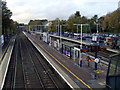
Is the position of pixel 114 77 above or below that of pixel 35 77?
above

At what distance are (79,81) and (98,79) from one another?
1648 mm

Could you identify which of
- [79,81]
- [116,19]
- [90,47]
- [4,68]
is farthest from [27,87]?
[116,19]

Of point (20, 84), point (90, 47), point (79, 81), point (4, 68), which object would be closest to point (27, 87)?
Answer: point (20, 84)

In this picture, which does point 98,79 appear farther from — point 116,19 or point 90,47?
point 116,19

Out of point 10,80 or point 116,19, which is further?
point 116,19

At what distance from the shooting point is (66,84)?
12.7 meters

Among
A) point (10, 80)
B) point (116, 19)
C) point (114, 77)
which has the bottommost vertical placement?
point (10, 80)

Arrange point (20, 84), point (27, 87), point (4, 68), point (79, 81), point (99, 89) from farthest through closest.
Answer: point (4, 68)
point (20, 84)
point (27, 87)
point (79, 81)
point (99, 89)

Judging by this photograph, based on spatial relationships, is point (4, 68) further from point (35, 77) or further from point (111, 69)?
point (111, 69)

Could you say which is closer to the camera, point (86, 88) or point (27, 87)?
point (86, 88)

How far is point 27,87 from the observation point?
13.3 meters

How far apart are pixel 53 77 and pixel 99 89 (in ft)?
20.4

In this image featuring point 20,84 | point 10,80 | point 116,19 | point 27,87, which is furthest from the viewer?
point 116,19

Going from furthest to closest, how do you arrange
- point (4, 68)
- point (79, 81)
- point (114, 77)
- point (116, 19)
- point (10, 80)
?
point (116, 19) → point (4, 68) → point (10, 80) → point (79, 81) → point (114, 77)
